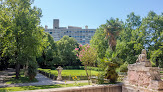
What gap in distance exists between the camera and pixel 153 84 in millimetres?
6984

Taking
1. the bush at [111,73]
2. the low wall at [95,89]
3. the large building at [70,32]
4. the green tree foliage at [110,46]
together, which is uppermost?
the large building at [70,32]

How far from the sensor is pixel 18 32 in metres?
16.7

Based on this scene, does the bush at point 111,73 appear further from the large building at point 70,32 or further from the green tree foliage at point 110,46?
the large building at point 70,32

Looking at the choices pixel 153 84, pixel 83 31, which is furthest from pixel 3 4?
pixel 83 31

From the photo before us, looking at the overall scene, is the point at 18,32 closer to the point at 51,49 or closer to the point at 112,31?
the point at 112,31

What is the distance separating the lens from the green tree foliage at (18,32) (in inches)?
643

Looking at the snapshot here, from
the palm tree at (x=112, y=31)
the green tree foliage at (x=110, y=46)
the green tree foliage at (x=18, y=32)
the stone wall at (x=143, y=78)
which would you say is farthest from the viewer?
the palm tree at (x=112, y=31)

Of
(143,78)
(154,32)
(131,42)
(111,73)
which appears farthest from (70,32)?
(143,78)

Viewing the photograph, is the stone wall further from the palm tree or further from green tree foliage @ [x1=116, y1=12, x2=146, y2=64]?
the palm tree

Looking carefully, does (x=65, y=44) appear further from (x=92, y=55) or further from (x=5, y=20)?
(x=92, y=55)

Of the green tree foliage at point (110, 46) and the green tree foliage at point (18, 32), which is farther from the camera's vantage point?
the green tree foliage at point (18, 32)

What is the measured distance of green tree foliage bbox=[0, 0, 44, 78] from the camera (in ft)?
53.6

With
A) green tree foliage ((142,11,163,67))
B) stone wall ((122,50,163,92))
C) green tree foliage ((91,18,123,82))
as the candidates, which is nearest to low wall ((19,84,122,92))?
stone wall ((122,50,163,92))

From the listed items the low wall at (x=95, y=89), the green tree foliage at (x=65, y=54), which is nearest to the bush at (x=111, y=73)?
the low wall at (x=95, y=89)
